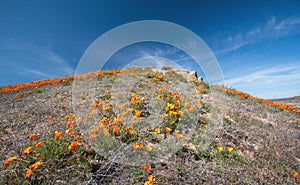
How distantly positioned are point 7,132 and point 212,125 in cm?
551

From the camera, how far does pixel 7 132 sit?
432cm

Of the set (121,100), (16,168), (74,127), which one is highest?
(121,100)

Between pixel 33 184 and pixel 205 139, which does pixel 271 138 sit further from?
pixel 33 184

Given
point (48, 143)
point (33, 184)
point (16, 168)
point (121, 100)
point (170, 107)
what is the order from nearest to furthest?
1. point (33, 184)
2. point (16, 168)
3. point (48, 143)
4. point (170, 107)
5. point (121, 100)

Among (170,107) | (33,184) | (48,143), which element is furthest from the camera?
(170,107)

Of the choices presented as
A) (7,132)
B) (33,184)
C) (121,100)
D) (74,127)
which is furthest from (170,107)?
(7,132)

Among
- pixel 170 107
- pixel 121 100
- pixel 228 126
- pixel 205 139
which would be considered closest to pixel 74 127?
pixel 121 100

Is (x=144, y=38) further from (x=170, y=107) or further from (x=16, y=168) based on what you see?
(x=16, y=168)

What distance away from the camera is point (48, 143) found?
3096mm

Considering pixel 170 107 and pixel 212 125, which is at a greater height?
pixel 170 107

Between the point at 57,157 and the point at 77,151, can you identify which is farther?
the point at 77,151

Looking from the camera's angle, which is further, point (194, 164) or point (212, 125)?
point (212, 125)

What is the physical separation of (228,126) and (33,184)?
16.1 feet

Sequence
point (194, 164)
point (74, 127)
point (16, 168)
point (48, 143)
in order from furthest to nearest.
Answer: point (74, 127) → point (194, 164) → point (48, 143) → point (16, 168)
